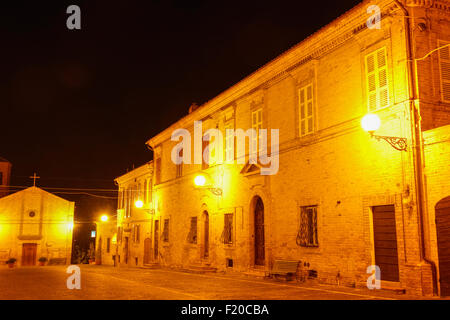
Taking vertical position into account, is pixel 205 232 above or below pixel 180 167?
below

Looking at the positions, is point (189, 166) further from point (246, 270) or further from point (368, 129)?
point (368, 129)

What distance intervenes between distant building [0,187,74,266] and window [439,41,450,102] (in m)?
40.7

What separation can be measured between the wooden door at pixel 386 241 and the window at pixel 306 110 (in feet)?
14.0

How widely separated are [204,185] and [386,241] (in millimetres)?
12078

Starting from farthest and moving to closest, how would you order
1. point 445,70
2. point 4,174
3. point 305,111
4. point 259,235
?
point 4,174
point 259,235
point 305,111
point 445,70

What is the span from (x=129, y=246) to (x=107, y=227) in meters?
9.48

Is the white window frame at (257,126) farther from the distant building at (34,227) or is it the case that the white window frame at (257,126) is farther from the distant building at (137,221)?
the distant building at (34,227)

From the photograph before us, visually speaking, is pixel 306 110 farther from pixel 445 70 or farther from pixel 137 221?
pixel 137 221

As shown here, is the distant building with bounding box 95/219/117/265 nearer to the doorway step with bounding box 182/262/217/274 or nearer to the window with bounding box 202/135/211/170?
the doorway step with bounding box 182/262/217/274

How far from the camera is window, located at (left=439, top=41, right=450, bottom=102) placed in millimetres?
12461

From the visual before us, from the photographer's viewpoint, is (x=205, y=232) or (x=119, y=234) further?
(x=119, y=234)

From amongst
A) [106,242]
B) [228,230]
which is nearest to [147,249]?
[106,242]

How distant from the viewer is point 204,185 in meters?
23.5

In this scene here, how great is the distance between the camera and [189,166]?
85.5 feet
